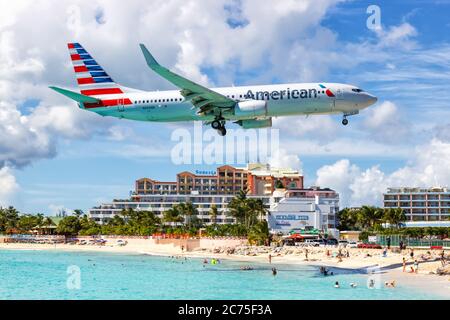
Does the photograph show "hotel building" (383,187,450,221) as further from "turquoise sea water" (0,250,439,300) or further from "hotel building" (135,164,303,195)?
"turquoise sea water" (0,250,439,300)

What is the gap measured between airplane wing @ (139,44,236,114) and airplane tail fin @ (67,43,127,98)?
7692 mm

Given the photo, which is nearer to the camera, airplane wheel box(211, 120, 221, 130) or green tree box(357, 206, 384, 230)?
airplane wheel box(211, 120, 221, 130)

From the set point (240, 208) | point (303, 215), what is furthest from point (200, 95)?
point (240, 208)

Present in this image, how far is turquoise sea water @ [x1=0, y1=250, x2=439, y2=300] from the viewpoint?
6281 cm

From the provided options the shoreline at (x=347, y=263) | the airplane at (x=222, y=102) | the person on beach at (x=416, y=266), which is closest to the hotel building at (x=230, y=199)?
the shoreline at (x=347, y=263)

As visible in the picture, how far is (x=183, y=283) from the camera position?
76.6m

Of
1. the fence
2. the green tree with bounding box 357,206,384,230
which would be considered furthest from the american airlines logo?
the green tree with bounding box 357,206,384,230

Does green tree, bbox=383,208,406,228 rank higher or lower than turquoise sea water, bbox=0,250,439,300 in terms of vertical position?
higher

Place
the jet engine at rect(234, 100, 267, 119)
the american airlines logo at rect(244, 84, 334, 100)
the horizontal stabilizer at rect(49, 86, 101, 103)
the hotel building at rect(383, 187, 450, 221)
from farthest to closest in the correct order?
the hotel building at rect(383, 187, 450, 221)
the horizontal stabilizer at rect(49, 86, 101, 103)
the jet engine at rect(234, 100, 267, 119)
the american airlines logo at rect(244, 84, 334, 100)
